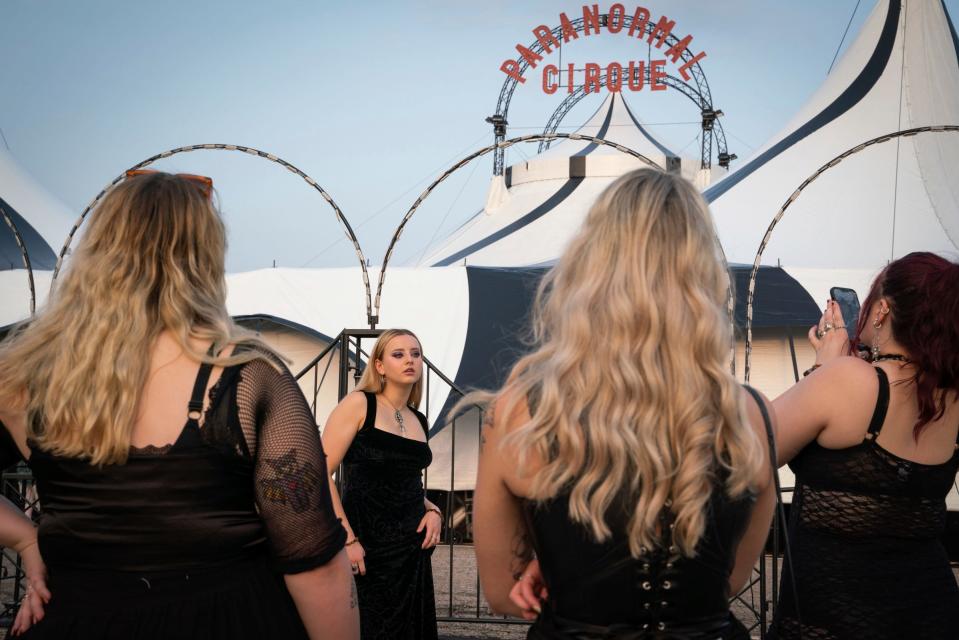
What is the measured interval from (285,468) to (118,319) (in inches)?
15.7

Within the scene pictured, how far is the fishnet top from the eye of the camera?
5.28 feet

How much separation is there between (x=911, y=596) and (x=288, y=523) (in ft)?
4.86

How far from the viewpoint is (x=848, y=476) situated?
87.7 inches

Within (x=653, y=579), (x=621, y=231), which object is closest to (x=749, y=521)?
(x=653, y=579)

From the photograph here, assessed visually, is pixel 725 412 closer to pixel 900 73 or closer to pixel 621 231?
pixel 621 231

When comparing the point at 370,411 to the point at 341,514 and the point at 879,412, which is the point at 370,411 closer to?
the point at 341,514

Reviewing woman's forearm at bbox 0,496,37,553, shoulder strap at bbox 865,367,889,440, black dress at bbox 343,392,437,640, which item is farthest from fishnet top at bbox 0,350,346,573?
black dress at bbox 343,392,437,640

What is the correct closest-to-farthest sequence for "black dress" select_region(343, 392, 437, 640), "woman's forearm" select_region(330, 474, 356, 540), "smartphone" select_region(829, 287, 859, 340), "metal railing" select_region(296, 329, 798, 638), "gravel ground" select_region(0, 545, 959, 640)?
"smartphone" select_region(829, 287, 859, 340) → "woman's forearm" select_region(330, 474, 356, 540) → "black dress" select_region(343, 392, 437, 640) → "gravel ground" select_region(0, 545, 959, 640) → "metal railing" select_region(296, 329, 798, 638)

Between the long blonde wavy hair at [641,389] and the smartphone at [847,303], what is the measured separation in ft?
4.28

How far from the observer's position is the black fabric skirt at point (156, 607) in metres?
1.61

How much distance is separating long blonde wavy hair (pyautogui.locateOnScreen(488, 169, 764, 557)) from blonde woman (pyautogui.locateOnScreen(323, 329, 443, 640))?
243 centimetres

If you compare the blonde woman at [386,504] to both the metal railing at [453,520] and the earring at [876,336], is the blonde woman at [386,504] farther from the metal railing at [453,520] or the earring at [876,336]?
the earring at [876,336]

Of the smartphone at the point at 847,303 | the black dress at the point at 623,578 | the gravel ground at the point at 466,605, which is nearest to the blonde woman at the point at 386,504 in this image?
the gravel ground at the point at 466,605

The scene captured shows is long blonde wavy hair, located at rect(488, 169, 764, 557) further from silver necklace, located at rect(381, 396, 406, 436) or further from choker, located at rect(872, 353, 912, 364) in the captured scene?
silver necklace, located at rect(381, 396, 406, 436)
